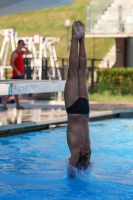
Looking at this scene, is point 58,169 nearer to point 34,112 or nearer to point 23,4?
point 34,112

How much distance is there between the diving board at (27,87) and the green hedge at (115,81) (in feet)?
30.4

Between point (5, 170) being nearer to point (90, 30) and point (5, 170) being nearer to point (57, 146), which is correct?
point (57, 146)

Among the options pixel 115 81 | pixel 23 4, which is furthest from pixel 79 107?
pixel 115 81

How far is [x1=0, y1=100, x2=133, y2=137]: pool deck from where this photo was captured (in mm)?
11564

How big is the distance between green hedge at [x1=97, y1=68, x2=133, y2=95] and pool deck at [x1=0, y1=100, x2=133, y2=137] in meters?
5.03

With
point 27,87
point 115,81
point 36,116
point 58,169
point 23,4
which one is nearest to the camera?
point 58,169

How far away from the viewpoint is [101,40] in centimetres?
4684

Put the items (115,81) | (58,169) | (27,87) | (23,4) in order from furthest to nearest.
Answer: (115,81)
(23,4)
(27,87)
(58,169)

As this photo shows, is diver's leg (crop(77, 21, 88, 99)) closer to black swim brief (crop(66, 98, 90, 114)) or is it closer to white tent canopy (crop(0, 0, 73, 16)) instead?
black swim brief (crop(66, 98, 90, 114))

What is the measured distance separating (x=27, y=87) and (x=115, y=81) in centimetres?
1123

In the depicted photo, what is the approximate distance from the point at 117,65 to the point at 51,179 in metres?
22.2

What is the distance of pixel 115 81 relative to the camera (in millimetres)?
22078

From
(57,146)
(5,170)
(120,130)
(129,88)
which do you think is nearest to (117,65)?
(129,88)

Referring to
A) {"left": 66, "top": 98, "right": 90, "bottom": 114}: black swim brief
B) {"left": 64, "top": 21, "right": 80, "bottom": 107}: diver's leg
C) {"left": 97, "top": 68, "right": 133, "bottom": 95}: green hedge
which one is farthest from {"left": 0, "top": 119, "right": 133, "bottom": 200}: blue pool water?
{"left": 97, "top": 68, "right": 133, "bottom": 95}: green hedge
